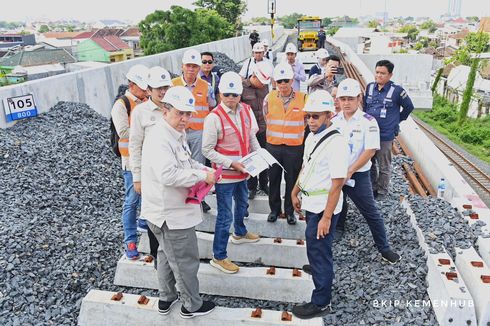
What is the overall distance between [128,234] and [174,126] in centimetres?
173

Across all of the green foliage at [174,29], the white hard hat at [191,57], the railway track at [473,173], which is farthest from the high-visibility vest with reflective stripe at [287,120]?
the green foliage at [174,29]

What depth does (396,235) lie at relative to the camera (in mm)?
4648

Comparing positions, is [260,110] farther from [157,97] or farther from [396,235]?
[396,235]

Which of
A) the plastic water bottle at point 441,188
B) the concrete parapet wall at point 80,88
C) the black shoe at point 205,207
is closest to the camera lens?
the black shoe at point 205,207

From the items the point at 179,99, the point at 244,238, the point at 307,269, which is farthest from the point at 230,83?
the point at 307,269

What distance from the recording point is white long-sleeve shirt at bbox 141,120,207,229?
3057mm

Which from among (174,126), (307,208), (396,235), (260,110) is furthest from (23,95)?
(396,235)

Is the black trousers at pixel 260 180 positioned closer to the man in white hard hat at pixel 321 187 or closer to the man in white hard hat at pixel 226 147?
the man in white hard hat at pixel 226 147

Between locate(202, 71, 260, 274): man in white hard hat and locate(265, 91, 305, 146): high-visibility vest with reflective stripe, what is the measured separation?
0.44 metres

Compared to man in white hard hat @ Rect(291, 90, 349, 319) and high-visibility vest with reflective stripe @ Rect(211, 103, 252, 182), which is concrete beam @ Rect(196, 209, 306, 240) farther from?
man in white hard hat @ Rect(291, 90, 349, 319)

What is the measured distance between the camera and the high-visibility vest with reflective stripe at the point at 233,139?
13.1 ft

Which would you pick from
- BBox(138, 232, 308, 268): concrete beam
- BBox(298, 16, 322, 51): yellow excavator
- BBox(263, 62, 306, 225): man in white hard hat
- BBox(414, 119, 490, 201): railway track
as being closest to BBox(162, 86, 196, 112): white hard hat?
BBox(263, 62, 306, 225): man in white hard hat

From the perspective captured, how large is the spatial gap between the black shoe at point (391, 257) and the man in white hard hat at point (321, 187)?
946mm

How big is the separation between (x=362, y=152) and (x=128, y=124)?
237cm
